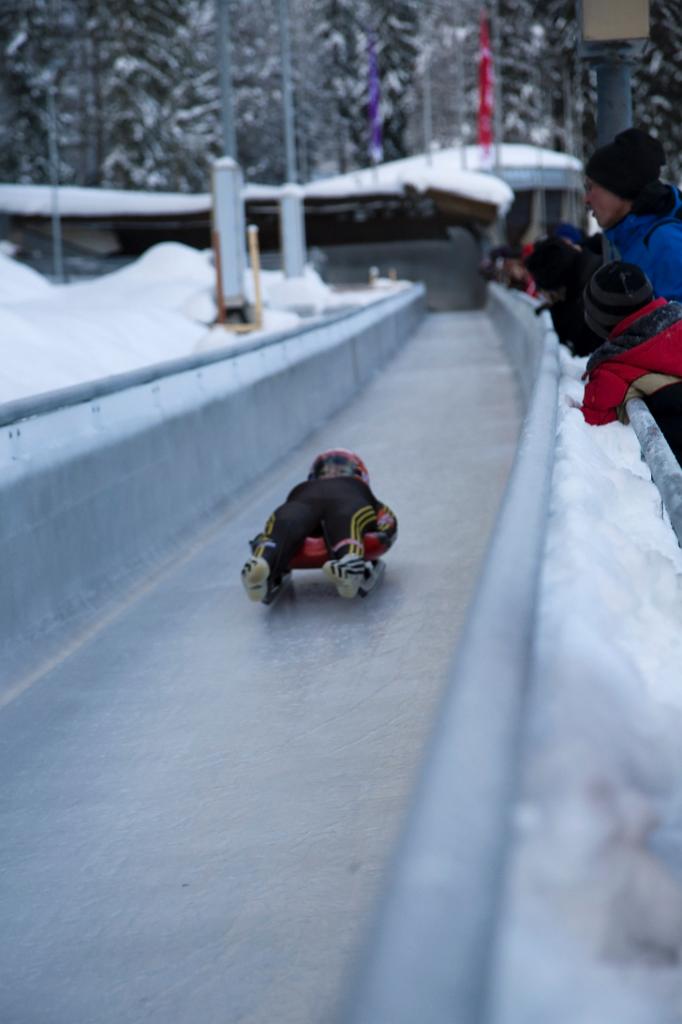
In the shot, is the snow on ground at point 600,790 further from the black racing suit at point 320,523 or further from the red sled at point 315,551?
the red sled at point 315,551

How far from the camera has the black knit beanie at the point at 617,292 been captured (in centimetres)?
478

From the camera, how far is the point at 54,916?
3295 millimetres

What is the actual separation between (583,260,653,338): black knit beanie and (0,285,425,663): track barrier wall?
87.6 inches

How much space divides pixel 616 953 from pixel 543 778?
8.0 inches

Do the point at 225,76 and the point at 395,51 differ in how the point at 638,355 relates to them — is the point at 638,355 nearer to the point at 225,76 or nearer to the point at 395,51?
the point at 225,76

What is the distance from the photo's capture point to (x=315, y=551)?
6191 millimetres

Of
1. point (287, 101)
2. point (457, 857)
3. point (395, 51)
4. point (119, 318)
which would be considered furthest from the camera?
point (395, 51)

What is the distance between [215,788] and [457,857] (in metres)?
2.71

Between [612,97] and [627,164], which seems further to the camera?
[612,97]

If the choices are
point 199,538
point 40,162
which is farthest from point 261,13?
point 199,538

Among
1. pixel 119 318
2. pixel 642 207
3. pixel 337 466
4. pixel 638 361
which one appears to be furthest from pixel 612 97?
pixel 119 318

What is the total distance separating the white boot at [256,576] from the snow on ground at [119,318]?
138 inches

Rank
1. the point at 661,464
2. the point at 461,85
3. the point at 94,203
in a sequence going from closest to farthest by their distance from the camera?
the point at 661,464
the point at 94,203
the point at 461,85

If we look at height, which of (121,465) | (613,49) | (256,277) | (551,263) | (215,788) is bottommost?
(215,788)
